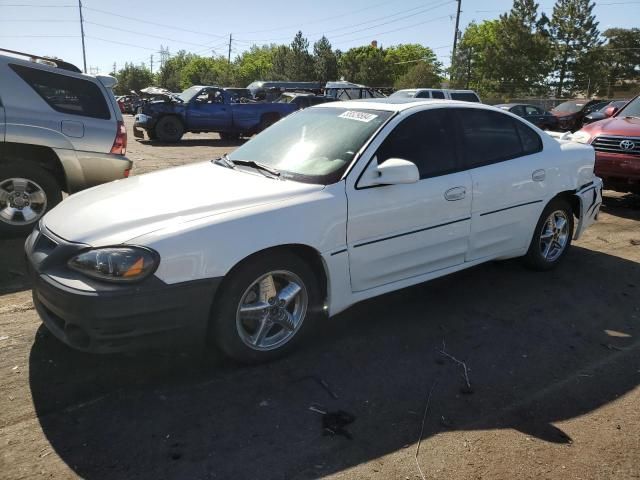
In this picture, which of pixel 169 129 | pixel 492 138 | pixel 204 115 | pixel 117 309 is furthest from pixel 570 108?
pixel 117 309

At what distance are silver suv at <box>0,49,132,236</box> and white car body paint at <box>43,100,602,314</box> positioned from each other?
2372 millimetres

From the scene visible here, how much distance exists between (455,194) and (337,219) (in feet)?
3.63

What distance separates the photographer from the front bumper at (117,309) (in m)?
2.82

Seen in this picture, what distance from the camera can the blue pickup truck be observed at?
1758cm

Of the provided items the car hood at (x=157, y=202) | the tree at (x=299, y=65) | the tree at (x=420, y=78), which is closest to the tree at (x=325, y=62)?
the tree at (x=299, y=65)

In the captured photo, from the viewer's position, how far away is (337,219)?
3.46m

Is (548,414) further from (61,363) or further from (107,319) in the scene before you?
(61,363)

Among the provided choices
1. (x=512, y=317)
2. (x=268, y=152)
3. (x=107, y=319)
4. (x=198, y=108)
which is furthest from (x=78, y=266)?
(x=198, y=108)

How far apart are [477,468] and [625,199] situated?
308 inches

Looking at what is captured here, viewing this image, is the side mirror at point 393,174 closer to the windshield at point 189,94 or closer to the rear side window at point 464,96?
the windshield at point 189,94

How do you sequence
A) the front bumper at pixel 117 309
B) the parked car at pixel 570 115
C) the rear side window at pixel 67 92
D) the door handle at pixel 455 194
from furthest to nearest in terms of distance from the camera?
the parked car at pixel 570 115 < the rear side window at pixel 67 92 < the door handle at pixel 455 194 < the front bumper at pixel 117 309

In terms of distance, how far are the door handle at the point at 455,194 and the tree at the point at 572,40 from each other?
65392 mm

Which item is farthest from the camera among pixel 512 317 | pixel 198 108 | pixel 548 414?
pixel 198 108

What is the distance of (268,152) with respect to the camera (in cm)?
417
